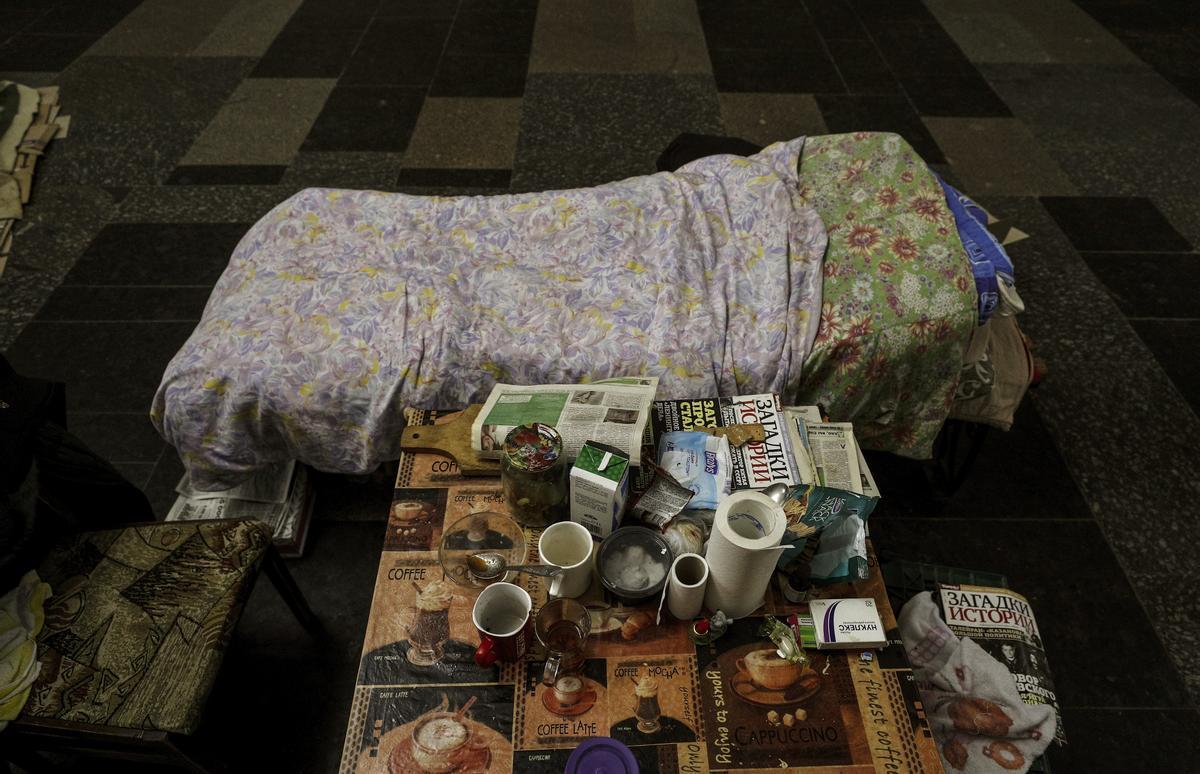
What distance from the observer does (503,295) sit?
2.02m

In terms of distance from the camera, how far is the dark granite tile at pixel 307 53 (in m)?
4.07

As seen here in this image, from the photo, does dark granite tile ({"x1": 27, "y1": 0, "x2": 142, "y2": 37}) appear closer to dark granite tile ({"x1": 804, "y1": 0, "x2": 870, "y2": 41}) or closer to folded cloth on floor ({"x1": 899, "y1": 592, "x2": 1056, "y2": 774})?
dark granite tile ({"x1": 804, "y1": 0, "x2": 870, "y2": 41})

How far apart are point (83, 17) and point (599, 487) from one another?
5.31 metres

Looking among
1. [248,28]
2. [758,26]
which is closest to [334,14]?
[248,28]

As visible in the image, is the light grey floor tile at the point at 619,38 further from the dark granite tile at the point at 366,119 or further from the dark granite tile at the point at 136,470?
the dark granite tile at the point at 136,470

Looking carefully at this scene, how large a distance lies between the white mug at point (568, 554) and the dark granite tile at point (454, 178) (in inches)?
95.1

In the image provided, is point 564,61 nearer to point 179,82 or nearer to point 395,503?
point 179,82

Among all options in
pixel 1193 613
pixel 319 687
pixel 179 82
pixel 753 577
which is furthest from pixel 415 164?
pixel 1193 613

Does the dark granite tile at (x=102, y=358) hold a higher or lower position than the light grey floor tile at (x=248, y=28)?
lower

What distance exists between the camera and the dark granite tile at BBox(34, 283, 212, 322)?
9.20ft

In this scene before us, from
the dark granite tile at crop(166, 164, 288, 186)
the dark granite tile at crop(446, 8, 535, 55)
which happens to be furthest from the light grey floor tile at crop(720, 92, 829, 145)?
the dark granite tile at crop(166, 164, 288, 186)

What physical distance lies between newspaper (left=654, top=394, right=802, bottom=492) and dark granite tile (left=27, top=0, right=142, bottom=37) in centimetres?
487

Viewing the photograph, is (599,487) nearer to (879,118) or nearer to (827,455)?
(827,455)

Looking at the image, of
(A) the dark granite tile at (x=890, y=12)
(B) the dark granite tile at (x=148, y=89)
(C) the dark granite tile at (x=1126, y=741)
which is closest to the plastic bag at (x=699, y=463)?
(C) the dark granite tile at (x=1126, y=741)
